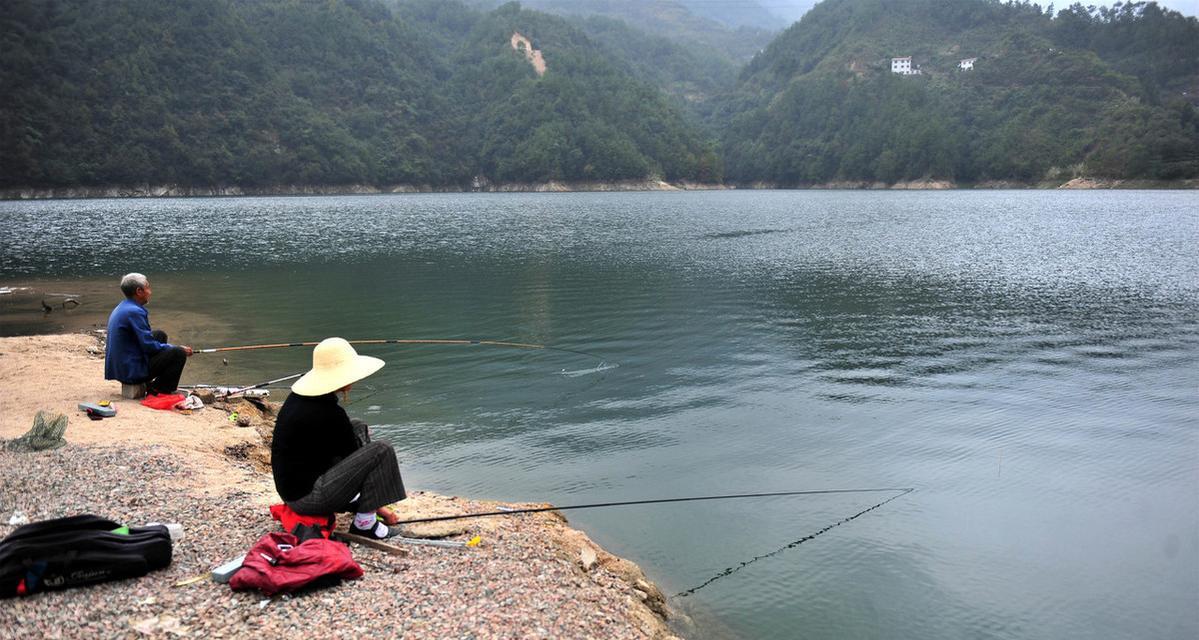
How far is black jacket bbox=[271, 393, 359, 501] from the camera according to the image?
18.8 ft

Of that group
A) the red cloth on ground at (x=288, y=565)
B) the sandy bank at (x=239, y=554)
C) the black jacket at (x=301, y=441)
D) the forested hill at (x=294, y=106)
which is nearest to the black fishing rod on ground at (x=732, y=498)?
the sandy bank at (x=239, y=554)

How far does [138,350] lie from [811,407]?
10.2 m

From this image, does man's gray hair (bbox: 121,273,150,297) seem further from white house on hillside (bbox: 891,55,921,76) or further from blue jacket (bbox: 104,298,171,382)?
white house on hillside (bbox: 891,55,921,76)

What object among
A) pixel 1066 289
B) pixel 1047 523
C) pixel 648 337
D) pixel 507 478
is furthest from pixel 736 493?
pixel 1066 289

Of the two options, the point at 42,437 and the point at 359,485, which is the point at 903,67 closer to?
the point at 42,437

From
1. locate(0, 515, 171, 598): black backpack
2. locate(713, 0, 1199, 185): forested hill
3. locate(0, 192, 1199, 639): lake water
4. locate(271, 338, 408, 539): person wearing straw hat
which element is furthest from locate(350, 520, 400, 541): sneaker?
locate(713, 0, 1199, 185): forested hill

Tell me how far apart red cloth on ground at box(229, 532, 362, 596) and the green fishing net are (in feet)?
13.5

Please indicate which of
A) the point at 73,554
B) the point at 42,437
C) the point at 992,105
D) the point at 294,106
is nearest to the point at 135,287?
the point at 42,437

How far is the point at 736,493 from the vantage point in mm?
8984

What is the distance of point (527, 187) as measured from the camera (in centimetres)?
16375

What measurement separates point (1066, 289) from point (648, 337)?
53.0 feet

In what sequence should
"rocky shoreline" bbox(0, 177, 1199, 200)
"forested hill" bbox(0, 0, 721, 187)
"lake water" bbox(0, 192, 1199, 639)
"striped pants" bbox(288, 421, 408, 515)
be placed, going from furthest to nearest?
"forested hill" bbox(0, 0, 721, 187), "rocky shoreline" bbox(0, 177, 1199, 200), "lake water" bbox(0, 192, 1199, 639), "striped pants" bbox(288, 421, 408, 515)

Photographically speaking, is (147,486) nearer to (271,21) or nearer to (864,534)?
(864,534)

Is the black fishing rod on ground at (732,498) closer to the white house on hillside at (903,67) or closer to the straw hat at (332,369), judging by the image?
the straw hat at (332,369)
